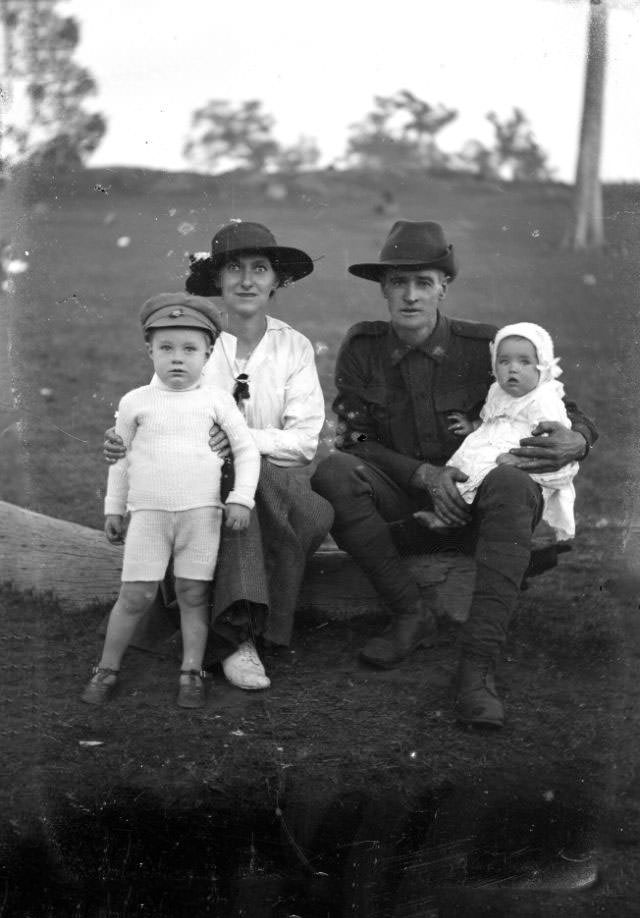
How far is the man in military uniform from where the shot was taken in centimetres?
352

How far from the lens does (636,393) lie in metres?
5.04

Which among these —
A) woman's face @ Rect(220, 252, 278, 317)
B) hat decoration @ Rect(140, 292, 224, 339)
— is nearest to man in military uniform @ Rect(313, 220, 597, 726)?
woman's face @ Rect(220, 252, 278, 317)

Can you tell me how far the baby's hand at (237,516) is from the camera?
11.2ft

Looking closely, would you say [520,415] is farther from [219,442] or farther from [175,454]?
[175,454]

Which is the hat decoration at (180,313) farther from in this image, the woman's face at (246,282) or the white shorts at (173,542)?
the white shorts at (173,542)

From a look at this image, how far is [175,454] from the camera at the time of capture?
3449 mm

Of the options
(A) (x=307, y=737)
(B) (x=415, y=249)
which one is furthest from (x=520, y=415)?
(A) (x=307, y=737)

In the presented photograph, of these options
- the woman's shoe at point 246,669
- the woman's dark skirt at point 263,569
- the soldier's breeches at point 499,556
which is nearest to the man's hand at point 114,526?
the woman's dark skirt at point 263,569

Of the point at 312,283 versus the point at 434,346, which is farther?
the point at 312,283

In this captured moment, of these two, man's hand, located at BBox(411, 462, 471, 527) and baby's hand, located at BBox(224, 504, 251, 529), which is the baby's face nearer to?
man's hand, located at BBox(411, 462, 471, 527)

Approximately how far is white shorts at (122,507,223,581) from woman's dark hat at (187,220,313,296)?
95 cm

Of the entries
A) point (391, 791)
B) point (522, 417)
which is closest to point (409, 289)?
point (522, 417)

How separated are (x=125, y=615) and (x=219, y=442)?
0.64 metres

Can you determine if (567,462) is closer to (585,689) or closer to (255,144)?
(585,689)
